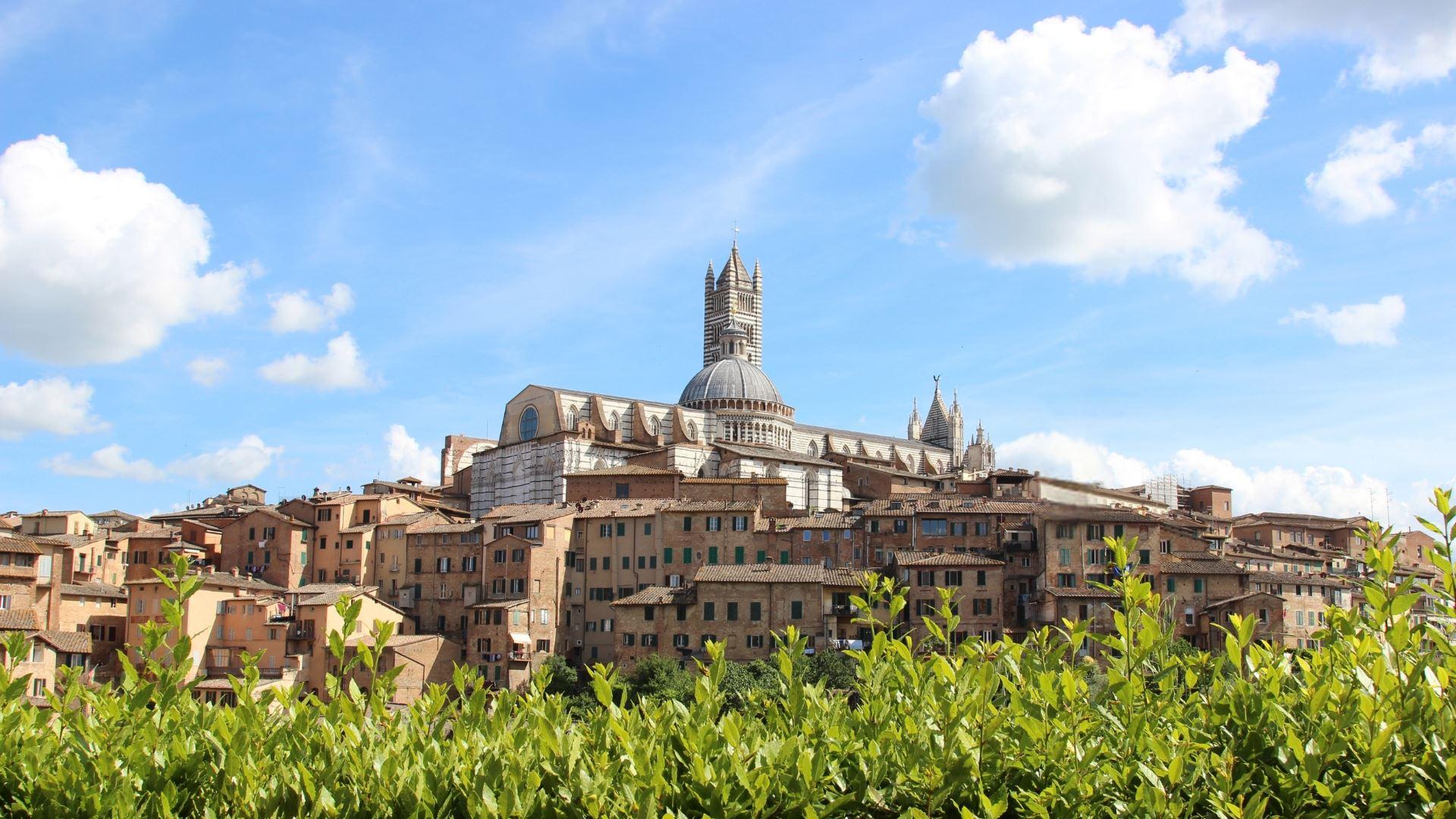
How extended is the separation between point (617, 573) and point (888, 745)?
4921 centimetres

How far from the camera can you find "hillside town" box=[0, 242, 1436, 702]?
49094 mm

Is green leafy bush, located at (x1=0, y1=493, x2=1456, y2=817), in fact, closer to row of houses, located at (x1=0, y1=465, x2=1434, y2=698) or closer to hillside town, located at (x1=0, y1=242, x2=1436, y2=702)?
hillside town, located at (x1=0, y1=242, x2=1436, y2=702)

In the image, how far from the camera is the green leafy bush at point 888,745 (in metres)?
7.40

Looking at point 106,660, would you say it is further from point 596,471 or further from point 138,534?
point 596,471

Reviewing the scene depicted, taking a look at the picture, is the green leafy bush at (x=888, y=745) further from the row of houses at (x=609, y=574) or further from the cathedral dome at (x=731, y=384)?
the cathedral dome at (x=731, y=384)

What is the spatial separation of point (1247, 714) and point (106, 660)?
53899mm

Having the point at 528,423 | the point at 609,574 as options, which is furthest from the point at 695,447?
the point at 609,574

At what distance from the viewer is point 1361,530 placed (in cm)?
864

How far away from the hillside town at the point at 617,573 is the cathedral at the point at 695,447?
708cm

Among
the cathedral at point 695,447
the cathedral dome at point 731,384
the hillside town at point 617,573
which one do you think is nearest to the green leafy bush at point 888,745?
the hillside town at point 617,573

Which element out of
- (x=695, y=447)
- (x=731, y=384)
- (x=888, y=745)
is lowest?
(x=888, y=745)

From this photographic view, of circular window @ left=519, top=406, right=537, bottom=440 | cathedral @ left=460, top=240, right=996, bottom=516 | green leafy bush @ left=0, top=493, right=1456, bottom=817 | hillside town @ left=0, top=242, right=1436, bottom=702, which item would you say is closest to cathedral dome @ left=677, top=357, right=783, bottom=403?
cathedral @ left=460, top=240, right=996, bottom=516

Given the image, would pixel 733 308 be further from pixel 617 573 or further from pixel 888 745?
pixel 888 745

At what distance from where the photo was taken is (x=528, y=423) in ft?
295
